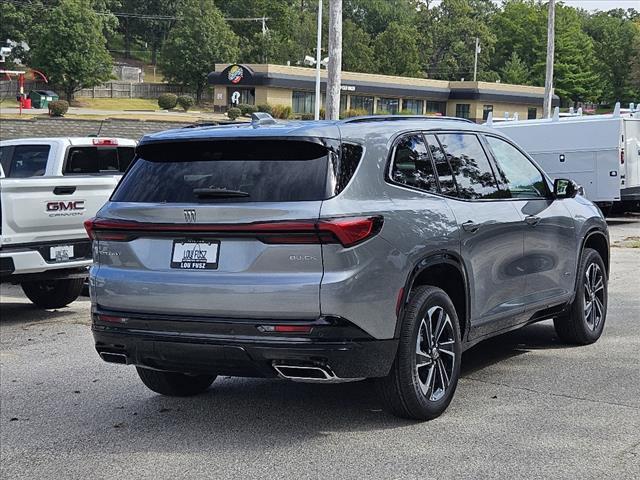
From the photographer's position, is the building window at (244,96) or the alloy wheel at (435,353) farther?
the building window at (244,96)

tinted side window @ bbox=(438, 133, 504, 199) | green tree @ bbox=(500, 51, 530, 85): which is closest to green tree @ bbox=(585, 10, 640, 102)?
green tree @ bbox=(500, 51, 530, 85)

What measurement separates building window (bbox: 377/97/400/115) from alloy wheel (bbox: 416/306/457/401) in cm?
7682

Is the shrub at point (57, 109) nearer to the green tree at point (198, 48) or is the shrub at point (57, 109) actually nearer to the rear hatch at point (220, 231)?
the green tree at point (198, 48)

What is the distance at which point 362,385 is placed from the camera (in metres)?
6.75

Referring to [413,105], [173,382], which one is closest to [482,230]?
[173,382]

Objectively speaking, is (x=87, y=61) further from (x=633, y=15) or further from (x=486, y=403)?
(x=633, y=15)

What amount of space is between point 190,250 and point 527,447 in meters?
2.20

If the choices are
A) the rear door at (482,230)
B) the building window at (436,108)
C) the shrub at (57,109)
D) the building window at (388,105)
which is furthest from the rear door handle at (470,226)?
Result: the building window at (436,108)

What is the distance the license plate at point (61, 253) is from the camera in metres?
10.1

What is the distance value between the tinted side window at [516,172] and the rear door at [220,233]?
2.12 metres

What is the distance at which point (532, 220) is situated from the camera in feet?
22.9

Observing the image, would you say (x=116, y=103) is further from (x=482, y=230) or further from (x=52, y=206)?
(x=482, y=230)

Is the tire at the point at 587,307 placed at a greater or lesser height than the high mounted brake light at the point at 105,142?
lesser

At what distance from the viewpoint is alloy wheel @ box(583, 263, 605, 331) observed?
7934mm
